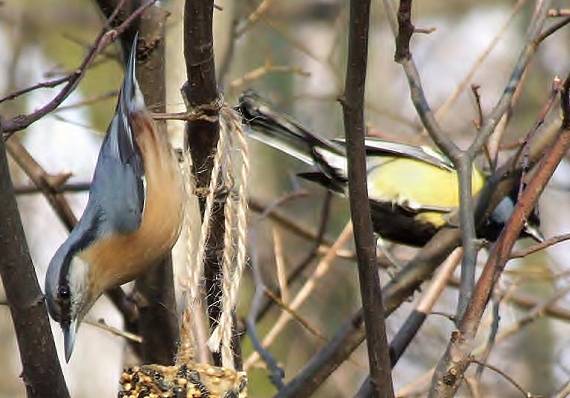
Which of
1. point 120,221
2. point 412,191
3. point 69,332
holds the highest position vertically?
point 412,191

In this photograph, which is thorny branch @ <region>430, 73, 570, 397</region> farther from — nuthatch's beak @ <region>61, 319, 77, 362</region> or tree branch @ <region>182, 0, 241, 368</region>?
nuthatch's beak @ <region>61, 319, 77, 362</region>

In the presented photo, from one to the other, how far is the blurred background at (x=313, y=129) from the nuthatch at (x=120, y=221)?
2.09ft

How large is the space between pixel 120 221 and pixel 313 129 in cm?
181

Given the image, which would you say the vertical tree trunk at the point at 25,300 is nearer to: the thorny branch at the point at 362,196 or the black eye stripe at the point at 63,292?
the thorny branch at the point at 362,196

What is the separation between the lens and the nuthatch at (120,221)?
3145 millimetres

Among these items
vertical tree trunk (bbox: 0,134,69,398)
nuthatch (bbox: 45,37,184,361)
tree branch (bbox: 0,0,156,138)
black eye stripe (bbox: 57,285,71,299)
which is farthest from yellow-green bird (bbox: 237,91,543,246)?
vertical tree trunk (bbox: 0,134,69,398)

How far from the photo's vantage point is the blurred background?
17.0 feet

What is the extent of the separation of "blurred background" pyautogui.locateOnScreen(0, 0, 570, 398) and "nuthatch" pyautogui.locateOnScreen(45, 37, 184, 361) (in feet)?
2.09

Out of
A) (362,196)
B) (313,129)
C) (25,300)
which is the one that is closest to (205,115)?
(362,196)

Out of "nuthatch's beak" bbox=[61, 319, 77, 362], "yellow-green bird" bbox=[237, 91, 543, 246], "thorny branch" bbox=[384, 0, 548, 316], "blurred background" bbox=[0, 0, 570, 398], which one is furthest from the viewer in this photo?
"blurred background" bbox=[0, 0, 570, 398]

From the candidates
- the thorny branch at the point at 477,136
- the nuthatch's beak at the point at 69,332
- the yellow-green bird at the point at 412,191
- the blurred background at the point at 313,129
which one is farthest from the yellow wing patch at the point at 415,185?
the nuthatch's beak at the point at 69,332

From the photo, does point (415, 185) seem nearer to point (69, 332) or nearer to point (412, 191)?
point (412, 191)

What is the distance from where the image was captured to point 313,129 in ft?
16.8

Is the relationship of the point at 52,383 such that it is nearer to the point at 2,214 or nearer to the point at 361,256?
the point at 2,214
